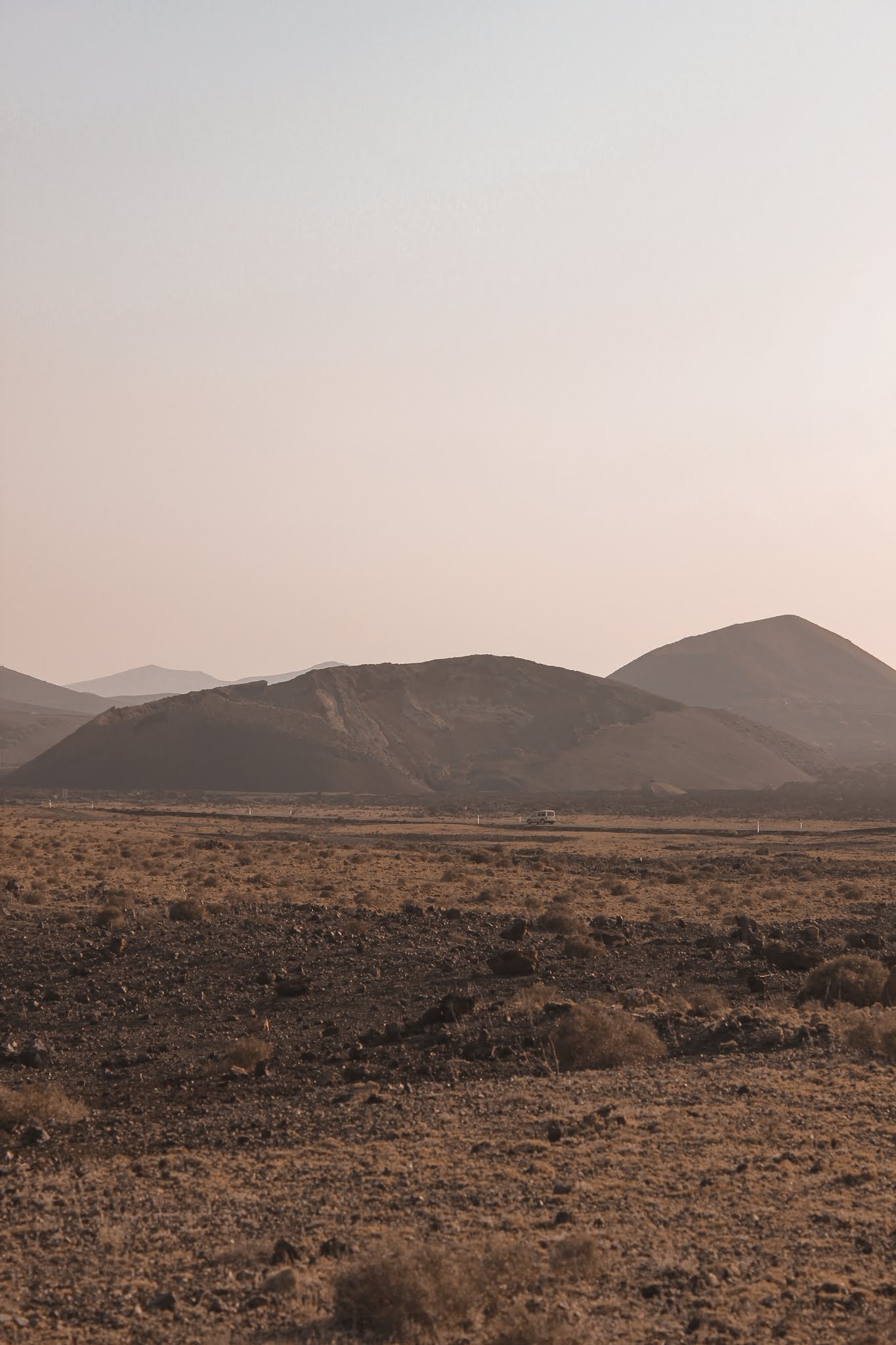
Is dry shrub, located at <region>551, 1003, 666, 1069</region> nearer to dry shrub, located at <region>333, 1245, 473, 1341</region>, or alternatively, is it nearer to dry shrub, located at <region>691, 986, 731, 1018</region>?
dry shrub, located at <region>691, 986, 731, 1018</region>

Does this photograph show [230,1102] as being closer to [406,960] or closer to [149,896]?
[406,960]

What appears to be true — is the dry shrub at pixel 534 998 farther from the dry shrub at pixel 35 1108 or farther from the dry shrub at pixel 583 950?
the dry shrub at pixel 35 1108

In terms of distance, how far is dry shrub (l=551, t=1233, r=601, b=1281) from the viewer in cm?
753

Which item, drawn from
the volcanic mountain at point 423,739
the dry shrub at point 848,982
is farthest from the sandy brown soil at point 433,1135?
the volcanic mountain at point 423,739

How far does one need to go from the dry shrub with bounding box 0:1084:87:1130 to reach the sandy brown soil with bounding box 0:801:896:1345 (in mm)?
27

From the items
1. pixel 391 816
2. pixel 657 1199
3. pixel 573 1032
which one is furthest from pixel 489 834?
pixel 657 1199

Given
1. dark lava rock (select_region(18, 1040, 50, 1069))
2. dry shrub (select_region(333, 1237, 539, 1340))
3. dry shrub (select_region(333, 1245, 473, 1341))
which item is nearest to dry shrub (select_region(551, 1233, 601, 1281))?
dry shrub (select_region(333, 1237, 539, 1340))

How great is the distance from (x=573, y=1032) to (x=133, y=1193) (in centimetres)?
602

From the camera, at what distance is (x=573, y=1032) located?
45.2 feet

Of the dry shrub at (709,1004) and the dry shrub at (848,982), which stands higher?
the dry shrub at (848,982)

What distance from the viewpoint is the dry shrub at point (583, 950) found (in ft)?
70.6

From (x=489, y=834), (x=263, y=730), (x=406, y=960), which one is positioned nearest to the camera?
(x=406, y=960)

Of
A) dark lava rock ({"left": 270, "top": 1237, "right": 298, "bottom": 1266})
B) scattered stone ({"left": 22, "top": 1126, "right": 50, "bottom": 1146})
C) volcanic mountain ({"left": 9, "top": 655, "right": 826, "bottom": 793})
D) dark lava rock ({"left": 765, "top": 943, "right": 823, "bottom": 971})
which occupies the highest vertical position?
volcanic mountain ({"left": 9, "top": 655, "right": 826, "bottom": 793})

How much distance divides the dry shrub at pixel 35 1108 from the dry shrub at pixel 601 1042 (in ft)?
17.1
